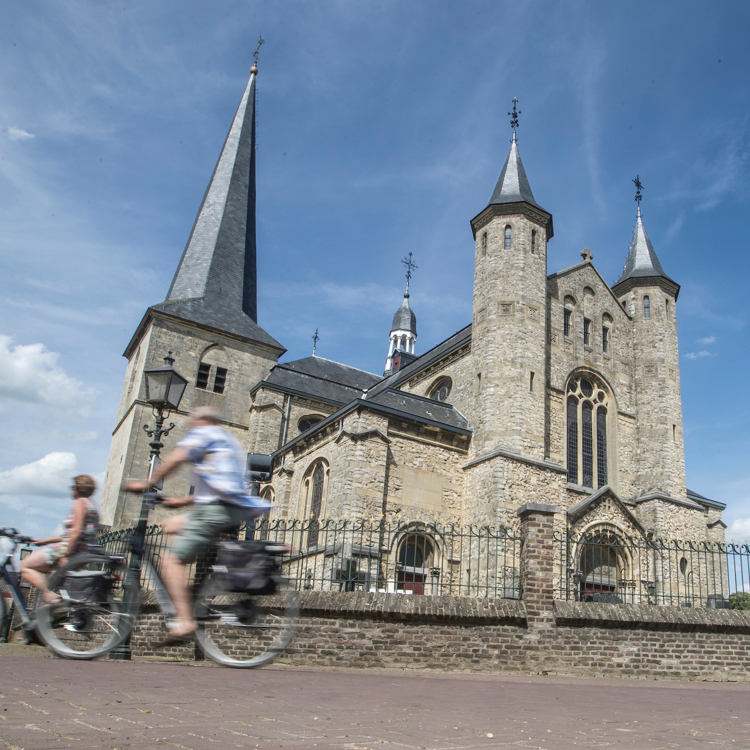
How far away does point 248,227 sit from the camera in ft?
116

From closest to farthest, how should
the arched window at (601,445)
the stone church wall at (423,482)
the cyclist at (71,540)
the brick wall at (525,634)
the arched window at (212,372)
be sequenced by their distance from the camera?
the cyclist at (71,540) → the brick wall at (525,634) → the stone church wall at (423,482) → the arched window at (601,445) → the arched window at (212,372)

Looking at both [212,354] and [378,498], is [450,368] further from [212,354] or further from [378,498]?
[212,354]

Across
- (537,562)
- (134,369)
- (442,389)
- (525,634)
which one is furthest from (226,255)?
(525,634)

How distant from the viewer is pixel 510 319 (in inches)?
845

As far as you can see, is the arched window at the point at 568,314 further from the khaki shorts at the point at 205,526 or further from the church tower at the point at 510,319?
the khaki shorts at the point at 205,526

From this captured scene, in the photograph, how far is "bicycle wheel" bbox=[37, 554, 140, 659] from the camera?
4879 millimetres

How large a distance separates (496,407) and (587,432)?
4.75 meters

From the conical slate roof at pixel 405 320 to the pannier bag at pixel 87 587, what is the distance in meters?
58.5

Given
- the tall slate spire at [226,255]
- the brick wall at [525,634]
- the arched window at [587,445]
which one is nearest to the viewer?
the brick wall at [525,634]

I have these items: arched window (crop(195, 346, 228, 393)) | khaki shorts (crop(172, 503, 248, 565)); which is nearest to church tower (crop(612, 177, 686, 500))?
arched window (crop(195, 346, 228, 393))

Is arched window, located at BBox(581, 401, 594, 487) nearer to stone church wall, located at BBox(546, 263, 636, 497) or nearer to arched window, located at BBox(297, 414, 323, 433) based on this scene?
stone church wall, located at BBox(546, 263, 636, 497)

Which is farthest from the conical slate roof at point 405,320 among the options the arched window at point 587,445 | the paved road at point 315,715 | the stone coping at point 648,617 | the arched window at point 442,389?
the paved road at point 315,715

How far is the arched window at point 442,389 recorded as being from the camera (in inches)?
985

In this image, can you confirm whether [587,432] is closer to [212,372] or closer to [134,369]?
[212,372]
